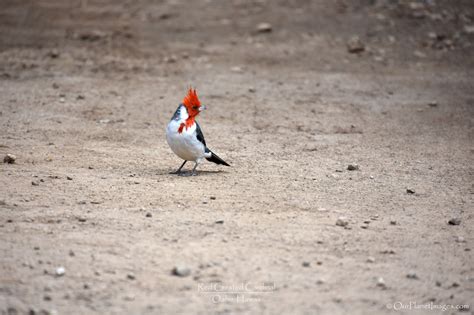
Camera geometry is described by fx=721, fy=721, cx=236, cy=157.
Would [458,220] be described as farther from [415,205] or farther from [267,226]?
[267,226]

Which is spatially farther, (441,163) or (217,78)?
(217,78)

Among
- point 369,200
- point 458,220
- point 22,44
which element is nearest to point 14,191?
point 369,200

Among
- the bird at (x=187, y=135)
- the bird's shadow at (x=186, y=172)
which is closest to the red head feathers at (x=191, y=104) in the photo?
the bird at (x=187, y=135)

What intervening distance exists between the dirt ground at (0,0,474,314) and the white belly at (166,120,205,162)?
292mm

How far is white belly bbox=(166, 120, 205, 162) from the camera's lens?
7.23 m

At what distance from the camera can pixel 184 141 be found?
23.7 feet

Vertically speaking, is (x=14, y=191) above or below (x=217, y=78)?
above

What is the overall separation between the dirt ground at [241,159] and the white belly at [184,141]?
0.96 feet

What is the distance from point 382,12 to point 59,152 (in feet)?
27.5

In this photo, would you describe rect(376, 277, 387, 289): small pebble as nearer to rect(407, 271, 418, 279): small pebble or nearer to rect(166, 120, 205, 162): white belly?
rect(407, 271, 418, 279): small pebble

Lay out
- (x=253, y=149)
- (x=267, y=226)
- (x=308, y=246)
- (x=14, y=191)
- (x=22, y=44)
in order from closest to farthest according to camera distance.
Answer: (x=308, y=246)
(x=267, y=226)
(x=14, y=191)
(x=253, y=149)
(x=22, y=44)

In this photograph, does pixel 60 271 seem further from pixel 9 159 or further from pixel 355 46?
pixel 355 46

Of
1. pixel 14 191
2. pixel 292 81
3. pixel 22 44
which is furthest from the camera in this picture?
pixel 22 44

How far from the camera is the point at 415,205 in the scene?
6715 mm
